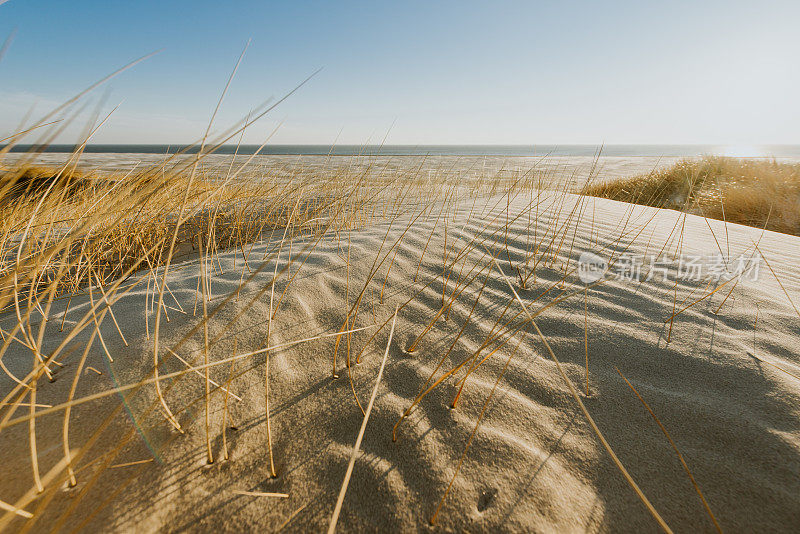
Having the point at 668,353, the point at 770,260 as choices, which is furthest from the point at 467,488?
the point at 770,260

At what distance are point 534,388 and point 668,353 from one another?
524mm

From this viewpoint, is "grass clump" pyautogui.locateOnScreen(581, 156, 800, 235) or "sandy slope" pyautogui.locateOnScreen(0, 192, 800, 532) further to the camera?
"grass clump" pyautogui.locateOnScreen(581, 156, 800, 235)

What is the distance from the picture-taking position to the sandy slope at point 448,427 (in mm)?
688

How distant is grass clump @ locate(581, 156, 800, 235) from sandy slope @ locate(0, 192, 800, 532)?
109 inches

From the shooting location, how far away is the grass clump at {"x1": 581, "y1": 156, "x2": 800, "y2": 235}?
14.6ft

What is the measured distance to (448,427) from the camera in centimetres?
87

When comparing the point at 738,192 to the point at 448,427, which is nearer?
the point at 448,427

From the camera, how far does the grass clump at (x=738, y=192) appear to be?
4.45 meters

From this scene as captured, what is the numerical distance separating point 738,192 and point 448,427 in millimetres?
6724

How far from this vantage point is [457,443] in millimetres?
833

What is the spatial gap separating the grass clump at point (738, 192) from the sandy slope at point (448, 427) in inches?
109

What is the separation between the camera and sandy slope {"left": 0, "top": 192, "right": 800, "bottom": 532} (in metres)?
0.69

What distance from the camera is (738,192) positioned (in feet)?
16.8

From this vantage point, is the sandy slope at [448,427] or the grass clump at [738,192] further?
the grass clump at [738,192]
